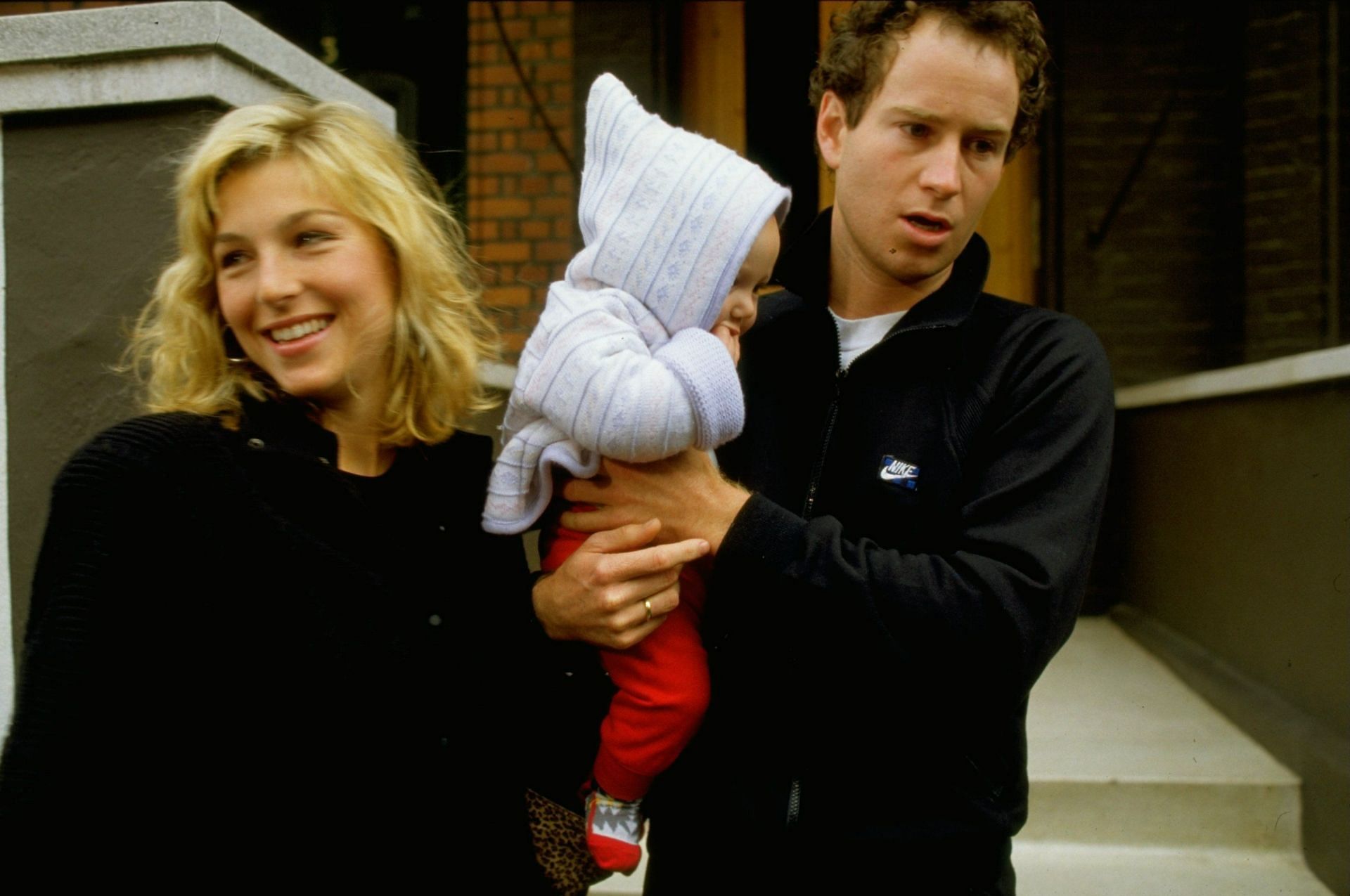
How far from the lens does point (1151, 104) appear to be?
4656 mm

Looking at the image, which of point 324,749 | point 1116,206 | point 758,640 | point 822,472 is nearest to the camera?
point 324,749

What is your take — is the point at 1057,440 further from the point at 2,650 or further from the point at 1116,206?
the point at 1116,206

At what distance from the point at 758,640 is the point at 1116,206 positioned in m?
3.99

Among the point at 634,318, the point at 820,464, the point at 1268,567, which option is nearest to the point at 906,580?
the point at 820,464

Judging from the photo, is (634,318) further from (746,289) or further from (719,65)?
(719,65)

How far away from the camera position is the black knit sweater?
1161mm

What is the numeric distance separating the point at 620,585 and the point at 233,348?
688mm

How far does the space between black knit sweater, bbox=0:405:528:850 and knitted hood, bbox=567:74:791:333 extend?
472mm

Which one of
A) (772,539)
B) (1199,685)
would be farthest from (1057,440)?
(1199,685)

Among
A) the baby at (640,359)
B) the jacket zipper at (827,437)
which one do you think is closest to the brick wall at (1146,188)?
the jacket zipper at (827,437)

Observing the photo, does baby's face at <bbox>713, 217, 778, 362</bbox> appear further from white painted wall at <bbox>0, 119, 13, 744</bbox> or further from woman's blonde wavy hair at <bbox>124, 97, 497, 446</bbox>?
white painted wall at <bbox>0, 119, 13, 744</bbox>

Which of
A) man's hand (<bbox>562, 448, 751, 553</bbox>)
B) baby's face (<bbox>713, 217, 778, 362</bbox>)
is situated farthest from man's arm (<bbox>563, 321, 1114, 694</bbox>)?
baby's face (<bbox>713, 217, 778, 362</bbox>)

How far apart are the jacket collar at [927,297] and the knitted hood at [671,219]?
14cm

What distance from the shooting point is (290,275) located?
4.63 ft
